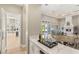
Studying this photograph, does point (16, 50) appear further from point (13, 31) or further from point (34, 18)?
point (34, 18)

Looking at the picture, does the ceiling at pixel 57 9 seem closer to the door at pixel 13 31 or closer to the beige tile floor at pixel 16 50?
the door at pixel 13 31

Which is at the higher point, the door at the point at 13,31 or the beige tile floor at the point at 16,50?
the door at the point at 13,31

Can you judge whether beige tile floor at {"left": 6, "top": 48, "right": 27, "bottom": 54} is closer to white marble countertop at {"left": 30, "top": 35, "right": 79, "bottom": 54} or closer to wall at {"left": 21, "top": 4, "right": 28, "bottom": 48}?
wall at {"left": 21, "top": 4, "right": 28, "bottom": 48}

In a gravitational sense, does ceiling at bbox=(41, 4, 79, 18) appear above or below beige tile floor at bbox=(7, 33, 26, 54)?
above

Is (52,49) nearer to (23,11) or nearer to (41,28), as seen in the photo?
(41,28)

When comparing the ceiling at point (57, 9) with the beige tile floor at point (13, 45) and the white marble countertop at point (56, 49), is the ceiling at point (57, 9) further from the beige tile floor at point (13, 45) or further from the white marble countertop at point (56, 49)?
the beige tile floor at point (13, 45)

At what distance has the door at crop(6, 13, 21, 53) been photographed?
169 centimetres

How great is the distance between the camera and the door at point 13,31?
169 centimetres

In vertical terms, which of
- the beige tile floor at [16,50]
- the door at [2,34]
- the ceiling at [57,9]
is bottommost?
the beige tile floor at [16,50]

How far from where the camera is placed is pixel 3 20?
5.66 feet

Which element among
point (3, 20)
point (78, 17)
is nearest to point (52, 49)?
point (78, 17)

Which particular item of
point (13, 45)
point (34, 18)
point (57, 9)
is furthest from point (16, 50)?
point (57, 9)

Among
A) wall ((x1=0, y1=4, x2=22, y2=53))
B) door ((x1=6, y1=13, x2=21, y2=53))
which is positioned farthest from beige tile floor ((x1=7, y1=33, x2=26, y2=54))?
wall ((x1=0, y1=4, x2=22, y2=53))

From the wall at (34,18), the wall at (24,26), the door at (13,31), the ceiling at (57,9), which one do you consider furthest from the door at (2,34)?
the ceiling at (57,9)
